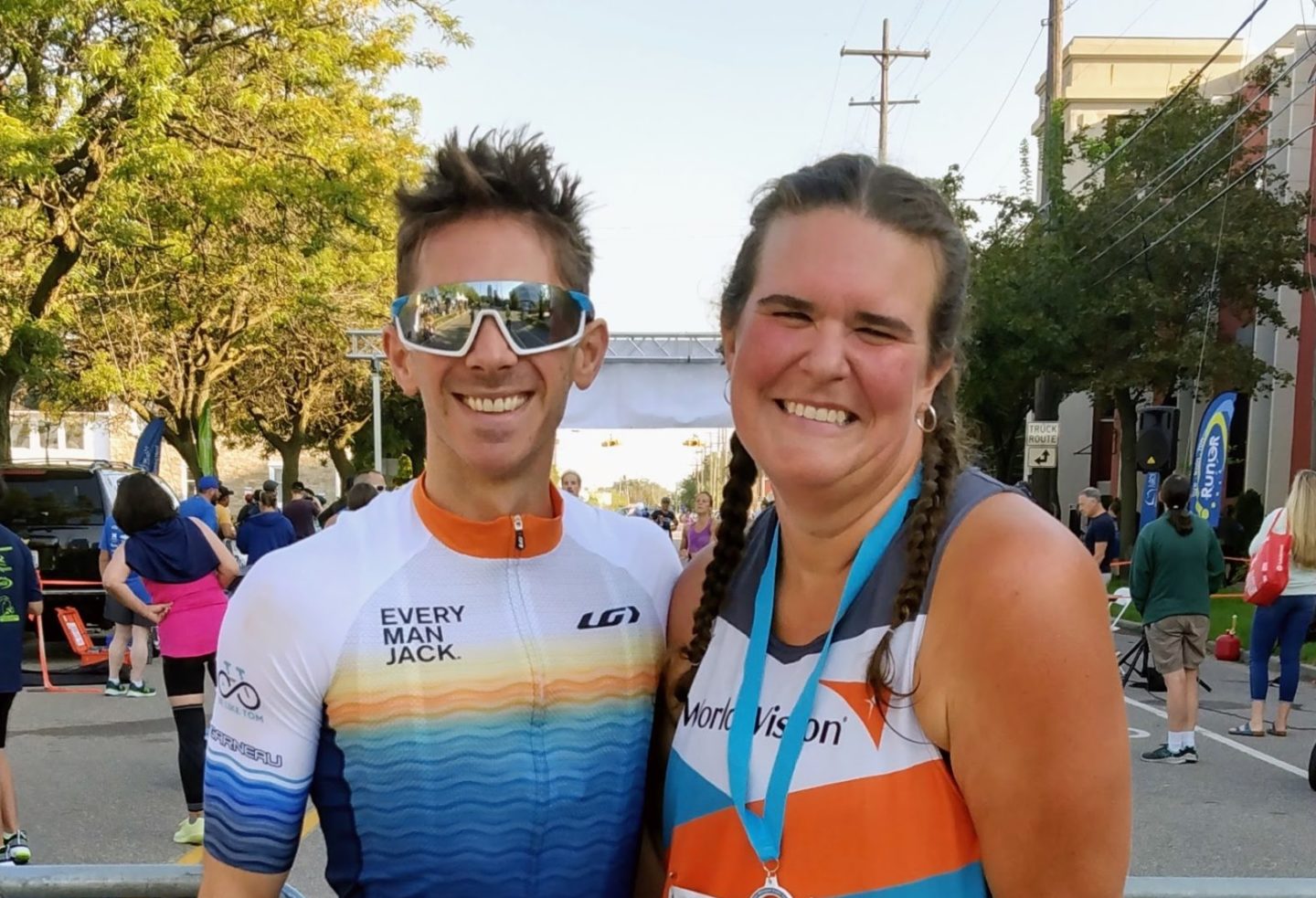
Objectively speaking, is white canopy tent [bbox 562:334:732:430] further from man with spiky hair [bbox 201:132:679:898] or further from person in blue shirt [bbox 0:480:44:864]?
man with spiky hair [bbox 201:132:679:898]

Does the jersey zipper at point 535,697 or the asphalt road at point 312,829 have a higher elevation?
the jersey zipper at point 535,697

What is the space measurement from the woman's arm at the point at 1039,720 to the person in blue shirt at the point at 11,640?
5253 mm

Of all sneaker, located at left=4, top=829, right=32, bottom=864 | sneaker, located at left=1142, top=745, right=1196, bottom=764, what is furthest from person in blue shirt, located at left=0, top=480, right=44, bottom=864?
sneaker, located at left=1142, top=745, right=1196, bottom=764

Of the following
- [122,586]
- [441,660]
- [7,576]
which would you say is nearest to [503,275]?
[441,660]

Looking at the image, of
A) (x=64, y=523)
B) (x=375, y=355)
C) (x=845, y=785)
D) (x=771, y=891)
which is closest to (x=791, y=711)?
(x=845, y=785)

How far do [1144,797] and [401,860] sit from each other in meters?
6.39

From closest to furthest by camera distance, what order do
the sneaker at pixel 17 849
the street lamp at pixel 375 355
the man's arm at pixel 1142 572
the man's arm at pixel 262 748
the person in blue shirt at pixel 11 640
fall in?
1. the man's arm at pixel 262 748
2. the sneaker at pixel 17 849
3. the person in blue shirt at pixel 11 640
4. the man's arm at pixel 1142 572
5. the street lamp at pixel 375 355

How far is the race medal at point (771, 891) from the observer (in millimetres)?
1564

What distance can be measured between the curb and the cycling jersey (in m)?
11.7

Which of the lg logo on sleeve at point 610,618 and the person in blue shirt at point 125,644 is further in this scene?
the person in blue shirt at point 125,644

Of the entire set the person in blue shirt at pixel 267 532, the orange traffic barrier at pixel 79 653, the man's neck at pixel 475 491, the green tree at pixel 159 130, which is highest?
the green tree at pixel 159 130

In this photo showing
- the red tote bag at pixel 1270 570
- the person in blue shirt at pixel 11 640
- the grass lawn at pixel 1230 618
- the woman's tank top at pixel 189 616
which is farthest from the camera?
the grass lawn at pixel 1230 618

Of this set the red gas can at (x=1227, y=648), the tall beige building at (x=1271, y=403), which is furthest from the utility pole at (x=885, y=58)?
the red gas can at (x=1227, y=648)

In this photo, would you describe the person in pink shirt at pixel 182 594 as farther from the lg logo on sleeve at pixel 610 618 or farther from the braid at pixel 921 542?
the braid at pixel 921 542
